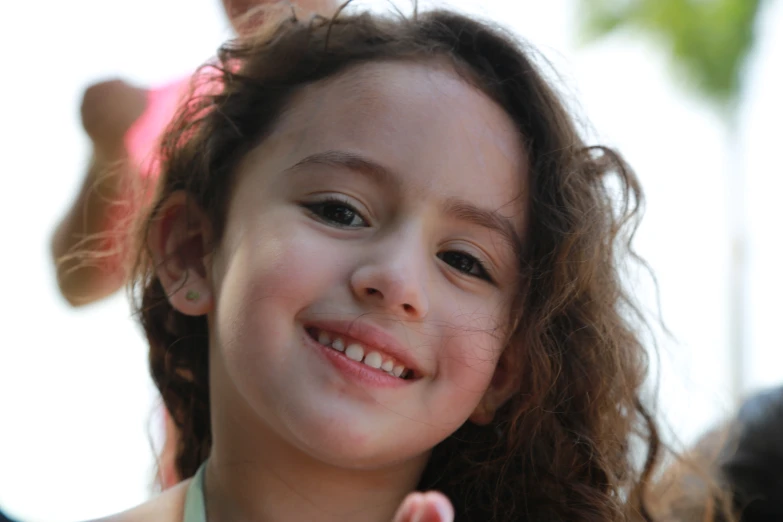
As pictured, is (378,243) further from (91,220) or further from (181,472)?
(91,220)

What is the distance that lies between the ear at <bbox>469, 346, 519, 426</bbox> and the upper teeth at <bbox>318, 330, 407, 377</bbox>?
252mm

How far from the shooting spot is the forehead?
1211mm

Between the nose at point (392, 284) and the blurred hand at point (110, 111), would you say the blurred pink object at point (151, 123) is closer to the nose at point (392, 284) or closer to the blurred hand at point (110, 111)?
the blurred hand at point (110, 111)

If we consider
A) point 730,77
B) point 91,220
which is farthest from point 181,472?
point 730,77

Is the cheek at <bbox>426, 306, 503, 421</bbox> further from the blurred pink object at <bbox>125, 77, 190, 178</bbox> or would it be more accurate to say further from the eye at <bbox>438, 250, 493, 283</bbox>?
the blurred pink object at <bbox>125, 77, 190, 178</bbox>

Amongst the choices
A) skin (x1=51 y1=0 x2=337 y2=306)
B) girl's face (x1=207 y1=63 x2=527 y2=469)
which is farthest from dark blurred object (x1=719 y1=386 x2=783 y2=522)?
skin (x1=51 y1=0 x2=337 y2=306)

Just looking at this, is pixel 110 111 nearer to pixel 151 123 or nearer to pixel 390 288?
pixel 151 123

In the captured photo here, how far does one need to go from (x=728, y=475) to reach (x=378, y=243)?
99 cm

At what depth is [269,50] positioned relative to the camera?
1485mm

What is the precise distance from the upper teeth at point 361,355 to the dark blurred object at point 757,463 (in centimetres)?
88

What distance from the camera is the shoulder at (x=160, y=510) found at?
1.33m

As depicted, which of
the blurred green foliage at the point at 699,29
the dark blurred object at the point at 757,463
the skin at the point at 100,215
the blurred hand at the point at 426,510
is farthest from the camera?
the blurred green foliage at the point at 699,29

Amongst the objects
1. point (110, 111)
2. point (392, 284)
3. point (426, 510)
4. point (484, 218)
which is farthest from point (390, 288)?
point (110, 111)

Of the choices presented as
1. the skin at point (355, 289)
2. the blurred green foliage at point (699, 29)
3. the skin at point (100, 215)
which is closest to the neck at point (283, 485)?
the skin at point (355, 289)
